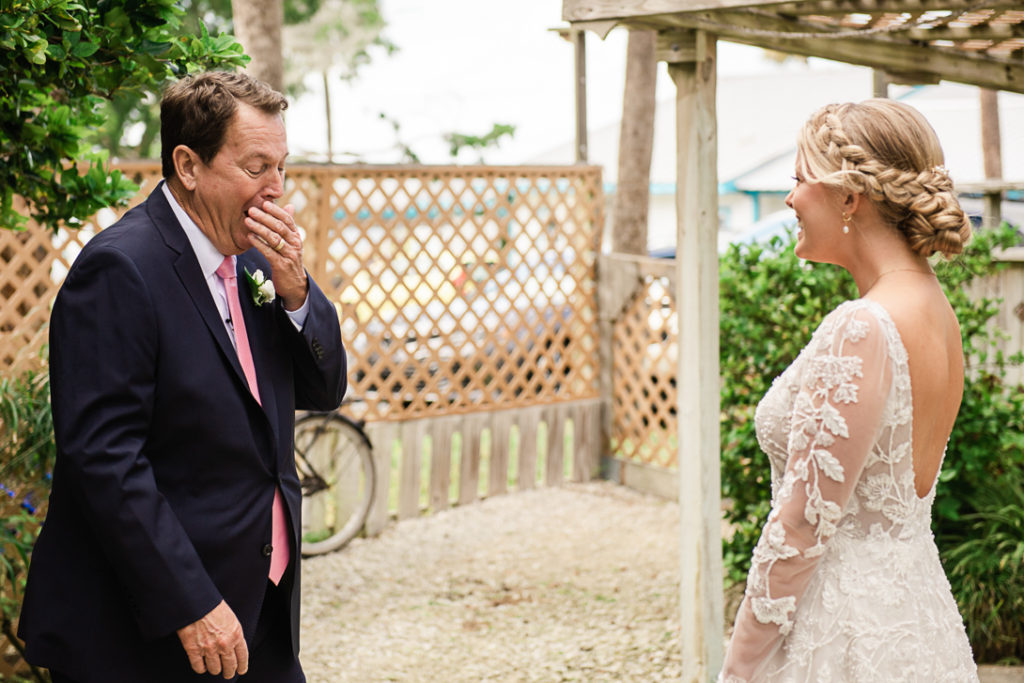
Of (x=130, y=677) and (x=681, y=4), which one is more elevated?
(x=681, y=4)

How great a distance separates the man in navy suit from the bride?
1.00 metres

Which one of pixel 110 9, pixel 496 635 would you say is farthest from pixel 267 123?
pixel 496 635

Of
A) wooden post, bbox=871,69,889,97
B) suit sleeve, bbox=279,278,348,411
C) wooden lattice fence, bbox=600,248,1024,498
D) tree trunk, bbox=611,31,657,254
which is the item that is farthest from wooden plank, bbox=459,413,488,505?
suit sleeve, bbox=279,278,348,411

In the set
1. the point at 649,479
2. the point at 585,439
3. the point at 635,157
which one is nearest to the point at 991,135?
the point at 635,157

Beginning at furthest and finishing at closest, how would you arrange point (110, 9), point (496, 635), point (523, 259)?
point (523, 259) < point (496, 635) < point (110, 9)

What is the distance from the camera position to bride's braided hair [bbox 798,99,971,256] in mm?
1975

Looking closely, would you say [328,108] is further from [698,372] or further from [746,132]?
[698,372]

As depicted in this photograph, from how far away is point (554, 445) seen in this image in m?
A: 7.29

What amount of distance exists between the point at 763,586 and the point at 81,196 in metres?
2.21

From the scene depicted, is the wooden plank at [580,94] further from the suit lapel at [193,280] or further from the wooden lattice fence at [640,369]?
the suit lapel at [193,280]

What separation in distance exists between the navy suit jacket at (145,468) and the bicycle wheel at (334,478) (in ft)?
12.6

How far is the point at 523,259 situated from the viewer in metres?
7.02

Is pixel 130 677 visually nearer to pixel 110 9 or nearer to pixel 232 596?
pixel 232 596

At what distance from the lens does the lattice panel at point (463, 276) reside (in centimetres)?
646
